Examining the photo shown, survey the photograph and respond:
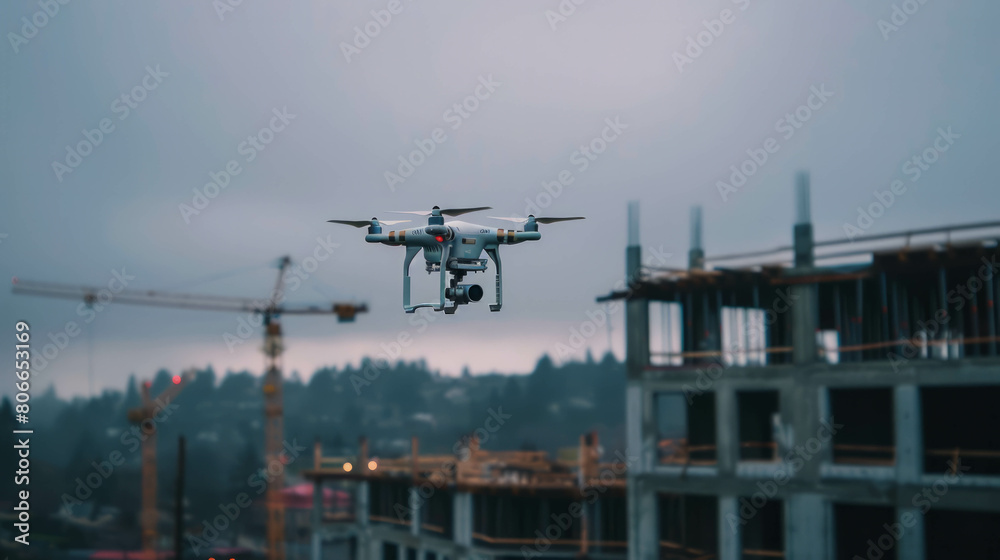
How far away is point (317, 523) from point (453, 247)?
192 ft

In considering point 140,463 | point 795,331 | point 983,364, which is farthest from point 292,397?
point 983,364

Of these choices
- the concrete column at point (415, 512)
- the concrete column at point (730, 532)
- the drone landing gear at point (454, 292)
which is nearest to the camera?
the drone landing gear at point (454, 292)

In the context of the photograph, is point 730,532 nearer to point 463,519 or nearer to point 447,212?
point 463,519

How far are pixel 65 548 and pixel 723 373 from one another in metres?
63.5

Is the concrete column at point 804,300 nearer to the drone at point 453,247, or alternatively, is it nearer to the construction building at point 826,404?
the construction building at point 826,404

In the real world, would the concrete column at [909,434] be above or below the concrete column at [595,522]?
above

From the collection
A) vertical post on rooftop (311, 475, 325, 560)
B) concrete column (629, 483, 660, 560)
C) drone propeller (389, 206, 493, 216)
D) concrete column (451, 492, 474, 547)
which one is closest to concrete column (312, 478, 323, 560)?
vertical post on rooftop (311, 475, 325, 560)

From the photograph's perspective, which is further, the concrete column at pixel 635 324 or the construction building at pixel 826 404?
the concrete column at pixel 635 324

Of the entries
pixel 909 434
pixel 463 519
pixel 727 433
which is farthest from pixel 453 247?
pixel 463 519

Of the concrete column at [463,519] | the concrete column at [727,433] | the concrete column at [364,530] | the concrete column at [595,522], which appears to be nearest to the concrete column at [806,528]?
the concrete column at [727,433]

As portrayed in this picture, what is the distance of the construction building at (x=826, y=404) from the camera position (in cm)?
3800

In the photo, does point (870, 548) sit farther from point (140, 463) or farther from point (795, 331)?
point (140, 463)

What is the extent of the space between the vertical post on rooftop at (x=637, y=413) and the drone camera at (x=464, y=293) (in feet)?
110

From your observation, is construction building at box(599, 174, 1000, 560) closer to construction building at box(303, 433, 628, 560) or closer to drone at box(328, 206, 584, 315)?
construction building at box(303, 433, 628, 560)
